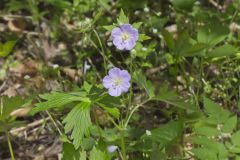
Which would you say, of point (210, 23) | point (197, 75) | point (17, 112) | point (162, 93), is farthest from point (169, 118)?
point (17, 112)

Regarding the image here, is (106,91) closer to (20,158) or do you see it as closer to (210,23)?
(210,23)

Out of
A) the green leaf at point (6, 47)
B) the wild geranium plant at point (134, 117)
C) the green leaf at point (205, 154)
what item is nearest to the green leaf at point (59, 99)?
the wild geranium plant at point (134, 117)

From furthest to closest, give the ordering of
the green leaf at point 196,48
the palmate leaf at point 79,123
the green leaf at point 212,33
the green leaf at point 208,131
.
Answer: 1. the green leaf at point 212,33
2. the green leaf at point 196,48
3. the green leaf at point 208,131
4. the palmate leaf at point 79,123

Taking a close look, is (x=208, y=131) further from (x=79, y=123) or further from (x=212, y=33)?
(x=212, y=33)

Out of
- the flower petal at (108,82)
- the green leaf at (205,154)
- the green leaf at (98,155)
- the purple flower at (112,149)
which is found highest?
the flower petal at (108,82)

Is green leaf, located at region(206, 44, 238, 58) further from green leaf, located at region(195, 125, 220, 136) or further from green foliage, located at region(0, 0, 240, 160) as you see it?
green leaf, located at region(195, 125, 220, 136)

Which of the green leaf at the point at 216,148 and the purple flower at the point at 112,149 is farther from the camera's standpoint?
the purple flower at the point at 112,149

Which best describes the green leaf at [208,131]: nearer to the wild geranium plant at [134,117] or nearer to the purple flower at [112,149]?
the wild geranium plant at [134,117]

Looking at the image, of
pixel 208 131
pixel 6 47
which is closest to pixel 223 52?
pixel 208 131
